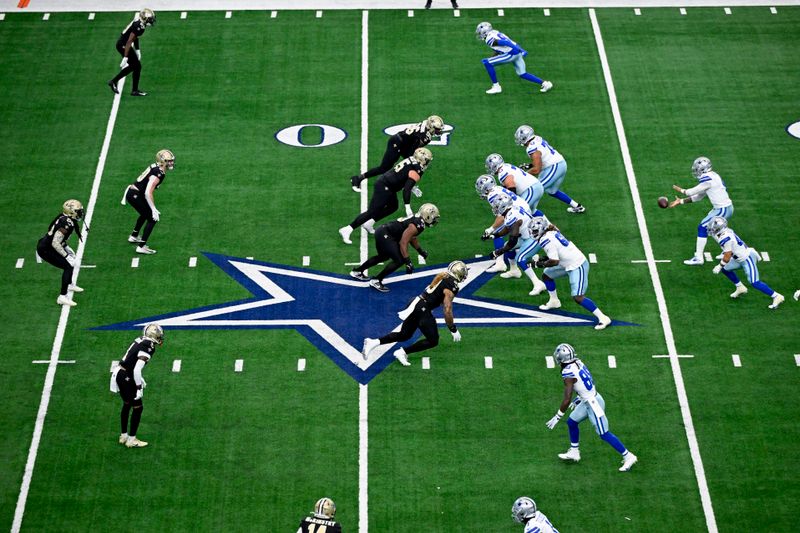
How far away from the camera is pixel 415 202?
26141 mm

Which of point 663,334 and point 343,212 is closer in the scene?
point 663,334

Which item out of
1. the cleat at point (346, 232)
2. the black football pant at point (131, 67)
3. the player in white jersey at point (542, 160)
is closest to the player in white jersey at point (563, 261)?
the player in white jersey at point (542, 160)

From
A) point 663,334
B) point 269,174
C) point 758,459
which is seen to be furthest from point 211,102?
point 758,459

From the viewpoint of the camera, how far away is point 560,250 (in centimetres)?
2234

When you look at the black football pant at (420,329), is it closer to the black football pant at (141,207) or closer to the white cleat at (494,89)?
the black football pant at (141,207)

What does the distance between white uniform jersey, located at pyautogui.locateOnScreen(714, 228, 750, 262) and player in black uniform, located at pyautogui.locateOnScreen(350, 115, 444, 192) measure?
5.61m

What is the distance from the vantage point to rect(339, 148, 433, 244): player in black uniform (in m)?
24.4

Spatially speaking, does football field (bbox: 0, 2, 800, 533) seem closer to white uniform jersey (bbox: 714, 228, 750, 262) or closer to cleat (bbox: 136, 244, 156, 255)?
cleat (bbox: 136, 244, 156, 255)

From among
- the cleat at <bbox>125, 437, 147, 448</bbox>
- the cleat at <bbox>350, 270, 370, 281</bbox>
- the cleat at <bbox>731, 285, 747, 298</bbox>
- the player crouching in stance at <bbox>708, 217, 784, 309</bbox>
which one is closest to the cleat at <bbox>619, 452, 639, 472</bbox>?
the player crouching in stance at <bbox>708, 217, 784, 309</bbox>

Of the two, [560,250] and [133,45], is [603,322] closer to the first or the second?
[560,250]

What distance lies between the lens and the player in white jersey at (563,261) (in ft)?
73.2

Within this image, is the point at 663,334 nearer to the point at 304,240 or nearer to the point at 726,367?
the point at 726,367

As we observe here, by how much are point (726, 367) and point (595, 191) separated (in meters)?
5.52

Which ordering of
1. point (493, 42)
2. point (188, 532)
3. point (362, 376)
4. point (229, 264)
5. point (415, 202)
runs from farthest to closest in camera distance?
point (493, 42) < point (415, 202) < point (229, 264) < point (362, 376) < point (188, 532)
